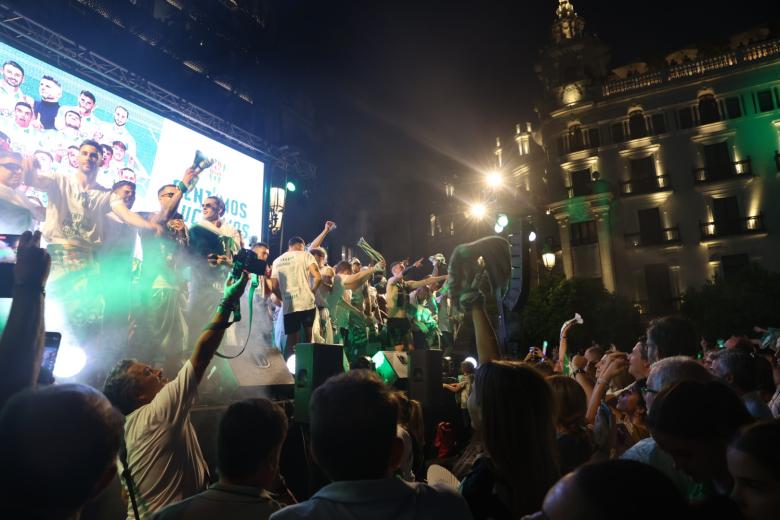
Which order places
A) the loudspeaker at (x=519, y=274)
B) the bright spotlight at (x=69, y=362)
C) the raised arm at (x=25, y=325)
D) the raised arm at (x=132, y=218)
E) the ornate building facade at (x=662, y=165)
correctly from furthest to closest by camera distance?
the ornate building facade at (x=662, y=165), the raised arm at (x=132, y=218), the bright spotlight at (x=69, y=362), the loudspeaker at (x=519, y=274), the raised arm at (x=25, y=325)

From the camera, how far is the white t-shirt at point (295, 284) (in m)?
8.20

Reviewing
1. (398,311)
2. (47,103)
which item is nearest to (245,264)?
(47,103)

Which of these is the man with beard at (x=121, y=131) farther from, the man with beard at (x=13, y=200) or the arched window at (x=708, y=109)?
the arched window at (x=708, y=109)

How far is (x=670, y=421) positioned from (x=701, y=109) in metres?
37.4

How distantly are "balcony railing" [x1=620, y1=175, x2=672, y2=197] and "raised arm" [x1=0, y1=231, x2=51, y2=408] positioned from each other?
36356mm

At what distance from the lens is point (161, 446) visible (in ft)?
9.23

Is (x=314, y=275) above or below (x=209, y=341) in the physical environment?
above

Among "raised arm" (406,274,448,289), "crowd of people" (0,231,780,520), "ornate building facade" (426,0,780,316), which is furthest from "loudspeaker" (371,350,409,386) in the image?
"ornate building facade" (426,0,780,316)

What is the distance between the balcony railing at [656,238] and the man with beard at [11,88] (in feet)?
110

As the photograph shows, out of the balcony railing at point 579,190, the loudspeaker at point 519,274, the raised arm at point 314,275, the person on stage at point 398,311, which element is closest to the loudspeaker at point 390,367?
the person on stage at point 398,311

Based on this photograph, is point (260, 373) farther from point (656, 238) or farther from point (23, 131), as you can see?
point (656, 238)

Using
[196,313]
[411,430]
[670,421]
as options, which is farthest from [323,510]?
[196,313]

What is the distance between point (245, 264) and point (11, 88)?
753 cm

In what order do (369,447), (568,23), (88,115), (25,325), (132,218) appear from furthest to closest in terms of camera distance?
(568,23) → (132,218) → (88,115) → (25,325) → (369,447)
